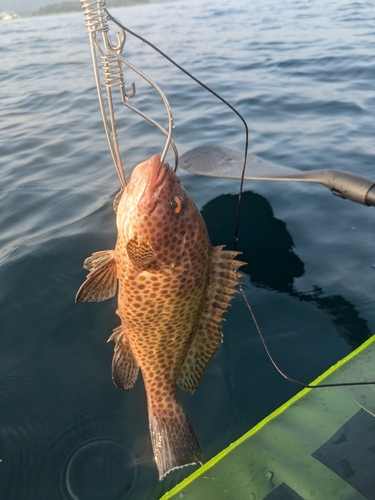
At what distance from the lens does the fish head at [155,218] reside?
2.55 metres

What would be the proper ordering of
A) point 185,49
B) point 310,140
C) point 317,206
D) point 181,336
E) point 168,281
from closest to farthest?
point 168,281
point 181,336
point 317,206
point 310,140
point 185,49

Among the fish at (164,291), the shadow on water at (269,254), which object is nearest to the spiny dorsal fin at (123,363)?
the fish at (164,291)

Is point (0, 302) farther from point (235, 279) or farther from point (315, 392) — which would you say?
point (315, 392)

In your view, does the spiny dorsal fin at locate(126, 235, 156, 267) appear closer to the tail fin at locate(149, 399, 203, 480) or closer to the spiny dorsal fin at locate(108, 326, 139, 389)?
the spiny dorsal fin at locate(108, 326, 139, 389)

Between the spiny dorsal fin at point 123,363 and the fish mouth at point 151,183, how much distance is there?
101 centimetres

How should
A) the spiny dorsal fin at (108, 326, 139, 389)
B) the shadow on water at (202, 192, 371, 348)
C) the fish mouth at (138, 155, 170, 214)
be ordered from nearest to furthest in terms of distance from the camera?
1. the fish mouth at (138, 155, 170, 214)
2. the spiny dorsal fin at (108, 326, 139, 389)
3. the shadow on water at (202, 192, 371, 348)

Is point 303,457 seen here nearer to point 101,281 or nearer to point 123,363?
point 123,363

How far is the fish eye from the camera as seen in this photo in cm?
259

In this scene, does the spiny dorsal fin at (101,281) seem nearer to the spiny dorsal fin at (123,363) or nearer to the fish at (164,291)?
the fish at (164,291)

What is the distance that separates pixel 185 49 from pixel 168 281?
19.6 m

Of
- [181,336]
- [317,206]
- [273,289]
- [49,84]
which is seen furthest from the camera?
[49,84]

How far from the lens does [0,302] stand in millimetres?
4672

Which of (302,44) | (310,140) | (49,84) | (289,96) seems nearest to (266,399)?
(310,140)

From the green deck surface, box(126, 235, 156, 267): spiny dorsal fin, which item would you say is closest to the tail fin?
the green deck surface
